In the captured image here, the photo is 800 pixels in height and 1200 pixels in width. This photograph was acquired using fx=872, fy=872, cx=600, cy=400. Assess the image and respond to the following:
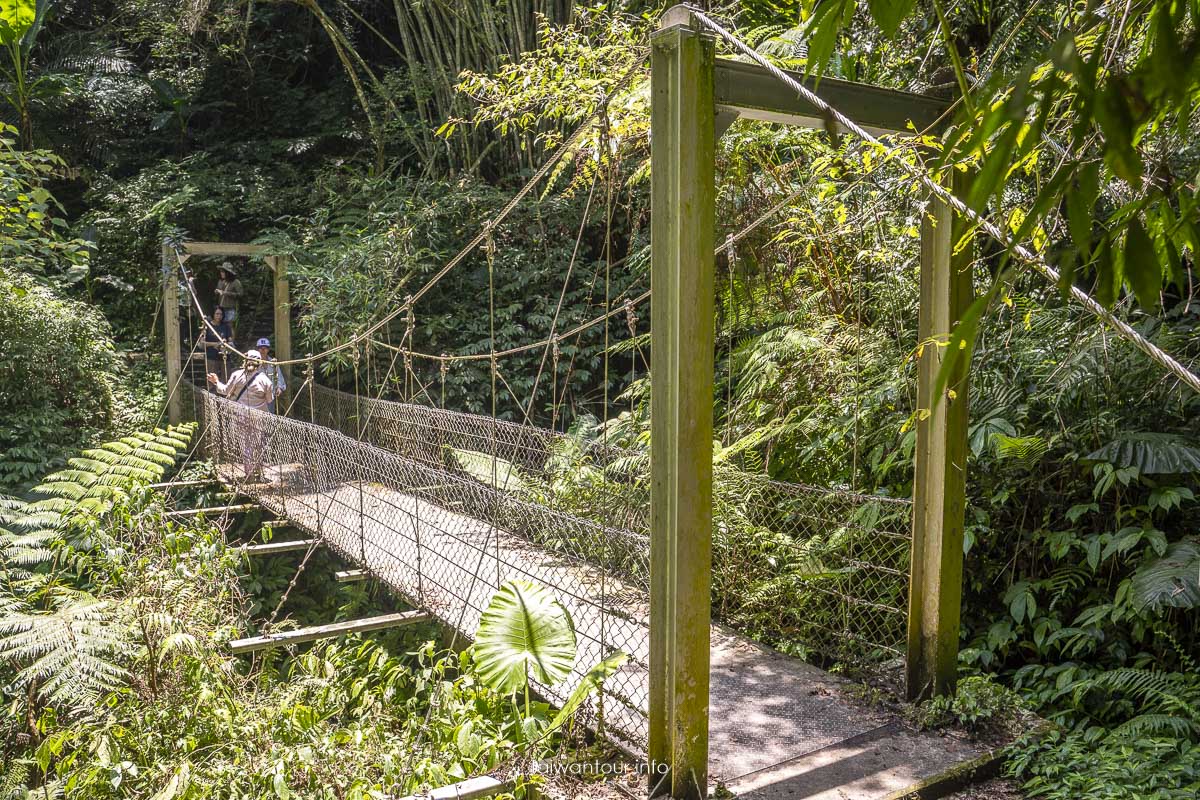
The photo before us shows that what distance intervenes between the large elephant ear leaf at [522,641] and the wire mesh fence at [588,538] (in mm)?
120

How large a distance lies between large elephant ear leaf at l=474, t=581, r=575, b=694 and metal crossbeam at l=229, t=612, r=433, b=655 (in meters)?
1.11

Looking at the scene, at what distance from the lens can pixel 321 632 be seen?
133 inches

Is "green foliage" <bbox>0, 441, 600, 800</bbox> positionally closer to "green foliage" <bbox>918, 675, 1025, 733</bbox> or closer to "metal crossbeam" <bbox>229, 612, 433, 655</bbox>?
"metal crossbeam" <bbox>229, 612, 433, 655</bbox>

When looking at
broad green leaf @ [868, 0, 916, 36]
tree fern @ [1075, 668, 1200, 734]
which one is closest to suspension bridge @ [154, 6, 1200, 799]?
tree fern @ [1075, 668, 1200, 734]

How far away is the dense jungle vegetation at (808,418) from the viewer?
29.0 inches

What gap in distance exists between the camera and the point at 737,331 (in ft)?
15.6

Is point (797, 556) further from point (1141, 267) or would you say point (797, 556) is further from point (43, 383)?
point (43, 383)

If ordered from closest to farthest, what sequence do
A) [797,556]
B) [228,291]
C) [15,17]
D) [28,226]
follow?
[15,17] < [797,556] < [28,226] < [228,291]

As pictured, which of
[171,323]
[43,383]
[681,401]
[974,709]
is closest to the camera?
[681,401]

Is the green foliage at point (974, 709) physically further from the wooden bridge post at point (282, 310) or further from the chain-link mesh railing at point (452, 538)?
the wooden bridge post at point (282, 310)

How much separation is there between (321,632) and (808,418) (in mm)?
2064

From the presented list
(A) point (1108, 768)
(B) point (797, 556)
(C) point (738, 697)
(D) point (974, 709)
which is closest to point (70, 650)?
(C) point (738, 697)

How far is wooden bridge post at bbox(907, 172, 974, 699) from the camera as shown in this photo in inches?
83.9

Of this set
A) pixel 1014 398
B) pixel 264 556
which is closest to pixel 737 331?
pixel 1014 398
